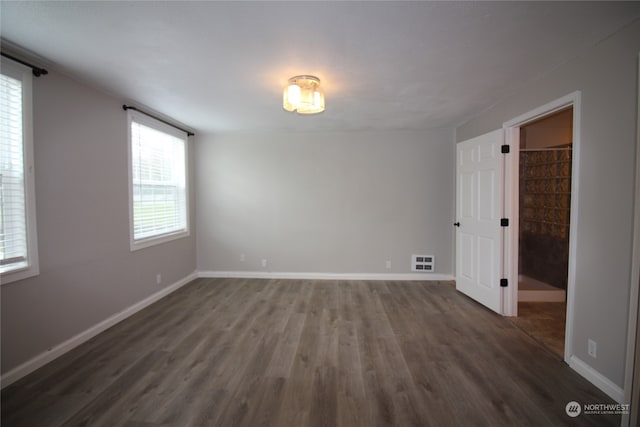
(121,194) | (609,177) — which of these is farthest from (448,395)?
(121,194)

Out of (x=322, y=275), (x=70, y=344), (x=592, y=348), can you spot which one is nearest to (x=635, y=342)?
Result: (x=592, y=348)

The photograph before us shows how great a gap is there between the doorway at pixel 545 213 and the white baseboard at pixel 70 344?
4.63 metres

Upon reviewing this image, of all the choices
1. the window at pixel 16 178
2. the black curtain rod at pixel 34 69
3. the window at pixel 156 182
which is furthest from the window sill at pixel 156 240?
the black curtain rod at pixel 34 69

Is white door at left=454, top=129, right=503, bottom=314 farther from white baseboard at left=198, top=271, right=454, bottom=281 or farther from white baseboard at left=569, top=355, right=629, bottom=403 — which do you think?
white baseboard at left=569, top=355, right=629, bottom=403

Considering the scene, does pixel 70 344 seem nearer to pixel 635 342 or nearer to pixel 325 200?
pixel 325 200

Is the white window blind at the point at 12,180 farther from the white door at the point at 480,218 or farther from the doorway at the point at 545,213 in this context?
the doorway at the point at 545,213

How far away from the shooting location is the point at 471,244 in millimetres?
3650

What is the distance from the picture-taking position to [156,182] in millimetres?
3705

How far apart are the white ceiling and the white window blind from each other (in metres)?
0.41

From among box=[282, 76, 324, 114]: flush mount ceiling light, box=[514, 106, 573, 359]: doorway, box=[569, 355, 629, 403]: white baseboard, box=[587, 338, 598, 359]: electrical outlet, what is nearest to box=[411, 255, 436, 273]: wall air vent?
box=[514, 106, 573, 359]: doorway

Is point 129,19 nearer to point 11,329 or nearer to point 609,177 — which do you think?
point 11,329

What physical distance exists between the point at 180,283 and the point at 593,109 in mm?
5036

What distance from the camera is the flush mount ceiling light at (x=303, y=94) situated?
7.90 feet

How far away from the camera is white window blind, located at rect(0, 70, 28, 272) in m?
1.99
